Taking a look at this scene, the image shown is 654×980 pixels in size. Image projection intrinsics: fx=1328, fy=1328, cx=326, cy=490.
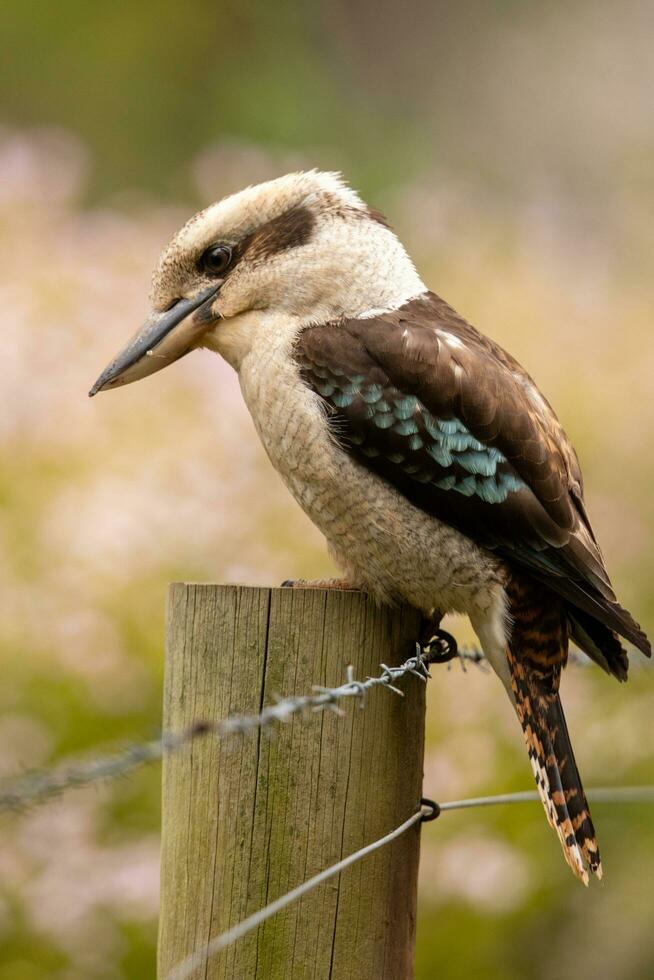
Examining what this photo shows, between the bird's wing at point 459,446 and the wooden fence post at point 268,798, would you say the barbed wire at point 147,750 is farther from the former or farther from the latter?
the bird's wing at point 459,446

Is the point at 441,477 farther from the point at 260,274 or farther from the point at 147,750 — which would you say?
the point at 147,750

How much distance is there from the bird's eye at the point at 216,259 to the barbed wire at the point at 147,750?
2.90 ft

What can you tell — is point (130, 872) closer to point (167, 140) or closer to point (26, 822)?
point (26, 822)

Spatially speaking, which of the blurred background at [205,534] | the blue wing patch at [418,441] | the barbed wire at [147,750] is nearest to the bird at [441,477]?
the blue wing patch at [418,441]

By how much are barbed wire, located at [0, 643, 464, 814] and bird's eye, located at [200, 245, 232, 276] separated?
884 mm

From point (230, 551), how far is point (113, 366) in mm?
1132

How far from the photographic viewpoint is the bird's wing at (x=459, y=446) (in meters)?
2.07

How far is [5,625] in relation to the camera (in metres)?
3.16

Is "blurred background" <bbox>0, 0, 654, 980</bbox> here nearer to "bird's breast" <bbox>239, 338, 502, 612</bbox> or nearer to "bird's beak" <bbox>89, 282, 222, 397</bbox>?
"bird's breast" <bbox>239, 338, 502, 612</bbox>

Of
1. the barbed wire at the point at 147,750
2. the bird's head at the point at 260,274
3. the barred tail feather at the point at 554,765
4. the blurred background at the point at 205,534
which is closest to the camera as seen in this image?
the barbed wire at the point at 147,750

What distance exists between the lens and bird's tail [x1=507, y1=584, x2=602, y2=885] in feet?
6.62

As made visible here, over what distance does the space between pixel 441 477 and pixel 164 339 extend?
1.86 ft

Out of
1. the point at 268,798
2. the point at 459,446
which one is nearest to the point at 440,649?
the point at 459,446

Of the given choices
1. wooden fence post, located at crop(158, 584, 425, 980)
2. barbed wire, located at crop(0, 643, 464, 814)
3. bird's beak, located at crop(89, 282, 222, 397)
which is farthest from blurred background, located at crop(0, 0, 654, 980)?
bird's beak, located at crop(89, 282, 222, 397)
